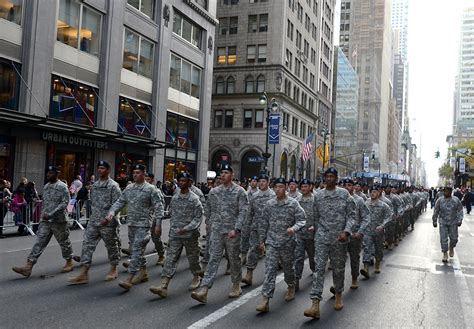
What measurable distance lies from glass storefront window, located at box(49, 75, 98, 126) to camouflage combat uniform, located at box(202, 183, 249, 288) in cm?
1665

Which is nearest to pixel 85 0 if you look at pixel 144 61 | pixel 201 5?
pixel 144 61

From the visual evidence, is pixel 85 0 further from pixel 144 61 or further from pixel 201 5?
pixel 201 5

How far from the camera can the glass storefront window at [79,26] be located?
23062 millimetres

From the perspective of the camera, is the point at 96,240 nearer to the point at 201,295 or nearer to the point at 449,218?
the point at 201,295

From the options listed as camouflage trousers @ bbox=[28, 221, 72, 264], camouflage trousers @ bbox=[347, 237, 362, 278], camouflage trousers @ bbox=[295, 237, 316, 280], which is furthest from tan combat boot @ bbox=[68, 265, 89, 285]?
camouflage trousers @ bbox=[347, 237, 362, 278]

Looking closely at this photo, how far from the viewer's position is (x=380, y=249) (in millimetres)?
10914

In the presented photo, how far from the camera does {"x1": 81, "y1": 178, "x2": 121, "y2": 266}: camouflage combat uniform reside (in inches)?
332

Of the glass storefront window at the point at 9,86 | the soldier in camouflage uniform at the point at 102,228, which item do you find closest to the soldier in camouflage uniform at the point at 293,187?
the soldier in camouflage uniform at the point at 102,228

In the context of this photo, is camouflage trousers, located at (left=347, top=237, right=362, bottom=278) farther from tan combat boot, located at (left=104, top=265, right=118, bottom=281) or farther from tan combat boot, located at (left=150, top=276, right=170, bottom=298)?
tan combat boot, located at (left=104, top=265, right=118, bottom=281)

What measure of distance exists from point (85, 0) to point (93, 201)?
18.3 meters

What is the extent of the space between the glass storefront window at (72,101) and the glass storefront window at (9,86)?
1.96 m

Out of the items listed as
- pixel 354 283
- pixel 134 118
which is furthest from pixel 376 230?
pixel 134 118

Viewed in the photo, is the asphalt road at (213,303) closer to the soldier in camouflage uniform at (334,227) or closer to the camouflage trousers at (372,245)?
the camouflage trousers at (372,245)

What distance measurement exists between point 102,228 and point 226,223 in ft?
7.52
